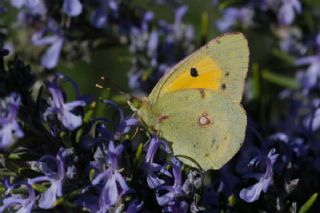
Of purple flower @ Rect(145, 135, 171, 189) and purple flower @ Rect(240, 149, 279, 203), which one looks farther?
purple flower @ Rect(240, 149, 279, 203)

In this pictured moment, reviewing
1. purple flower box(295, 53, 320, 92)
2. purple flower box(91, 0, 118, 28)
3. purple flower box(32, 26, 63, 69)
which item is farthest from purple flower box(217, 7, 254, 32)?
purple flower box(32, 26, 63, 69)

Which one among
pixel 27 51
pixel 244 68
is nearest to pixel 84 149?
pixel 244 68

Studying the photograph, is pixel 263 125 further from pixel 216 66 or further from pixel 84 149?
pixel 84 149

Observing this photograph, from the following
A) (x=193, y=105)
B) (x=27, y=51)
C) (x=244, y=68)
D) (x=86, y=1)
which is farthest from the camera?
(x=27, y=51)

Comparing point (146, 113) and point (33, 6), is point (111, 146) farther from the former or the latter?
point (33, 6)

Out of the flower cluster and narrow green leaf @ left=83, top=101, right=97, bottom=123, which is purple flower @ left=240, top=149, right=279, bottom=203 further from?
narrow green leaf @ left=83, top=101, right=97, bottom=123
